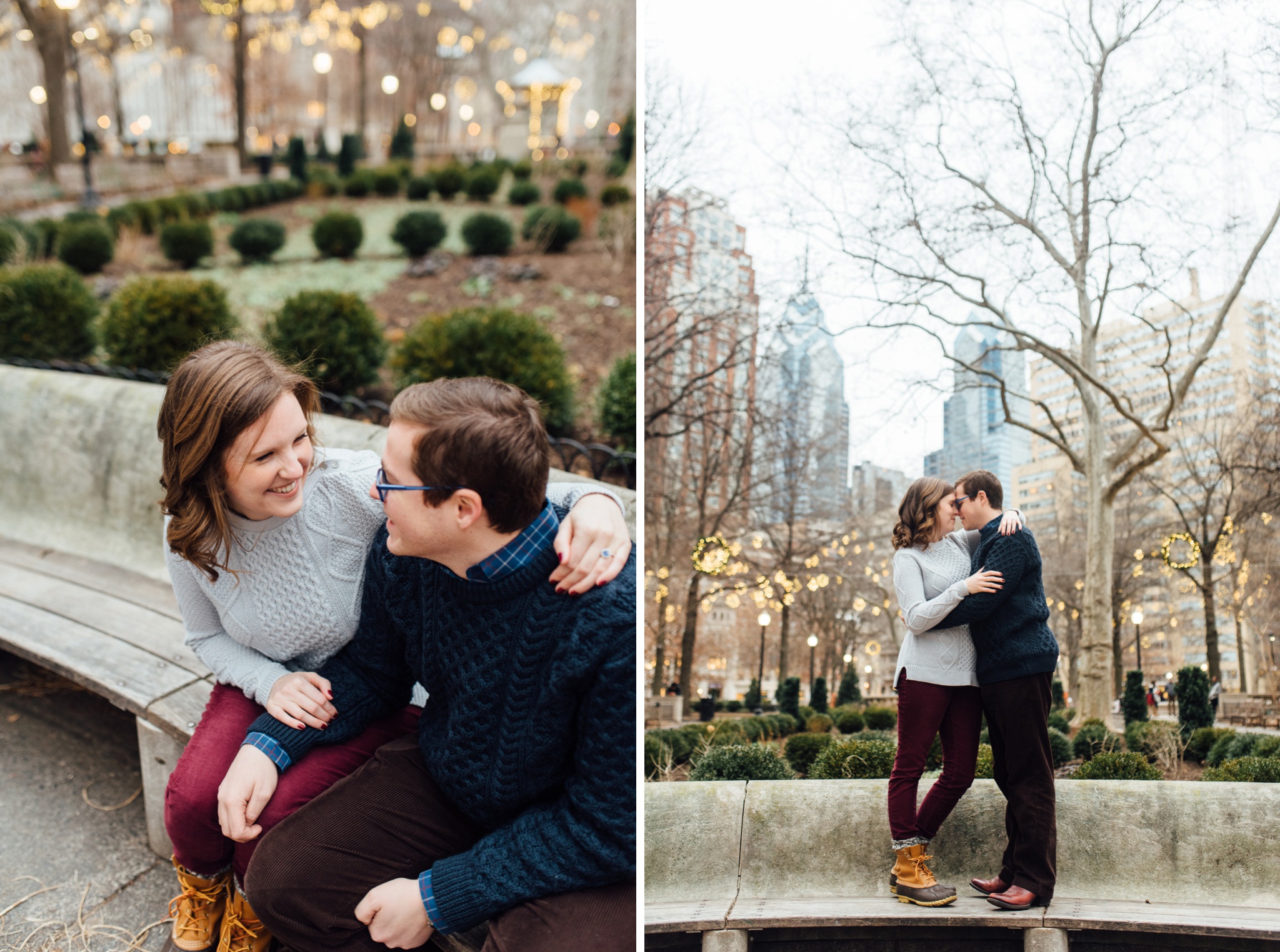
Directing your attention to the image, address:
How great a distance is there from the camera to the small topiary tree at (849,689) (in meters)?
2.51

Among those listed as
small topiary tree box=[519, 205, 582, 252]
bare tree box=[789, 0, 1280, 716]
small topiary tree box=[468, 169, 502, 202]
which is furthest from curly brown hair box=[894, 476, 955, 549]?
small topiary tree box=[468, 169, 502, 202]

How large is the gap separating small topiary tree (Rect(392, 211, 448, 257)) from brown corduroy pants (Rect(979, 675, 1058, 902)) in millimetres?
7812

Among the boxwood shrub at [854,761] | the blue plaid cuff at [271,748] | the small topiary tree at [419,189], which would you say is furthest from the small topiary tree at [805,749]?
the small topiary tree at [419,189]

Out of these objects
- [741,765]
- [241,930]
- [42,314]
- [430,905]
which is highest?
[42,314]

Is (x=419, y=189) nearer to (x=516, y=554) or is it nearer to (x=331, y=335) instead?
(x=331, y=335)

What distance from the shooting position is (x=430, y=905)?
163cm

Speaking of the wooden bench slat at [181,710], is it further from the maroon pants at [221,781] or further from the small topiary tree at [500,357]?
the small topiary tree at [500,357]

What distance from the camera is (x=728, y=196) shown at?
2650 mm

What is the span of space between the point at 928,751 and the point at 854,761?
0.76 ft

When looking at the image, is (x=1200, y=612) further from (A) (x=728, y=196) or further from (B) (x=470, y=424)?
(B) (x=470, y=424)

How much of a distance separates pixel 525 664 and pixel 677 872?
1096 mm

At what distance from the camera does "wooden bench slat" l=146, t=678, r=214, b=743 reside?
7.63 ft

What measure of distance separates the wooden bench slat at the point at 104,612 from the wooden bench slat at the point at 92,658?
0.03 m

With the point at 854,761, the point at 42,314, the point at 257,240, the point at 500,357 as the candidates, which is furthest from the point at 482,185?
the point at 854,761
